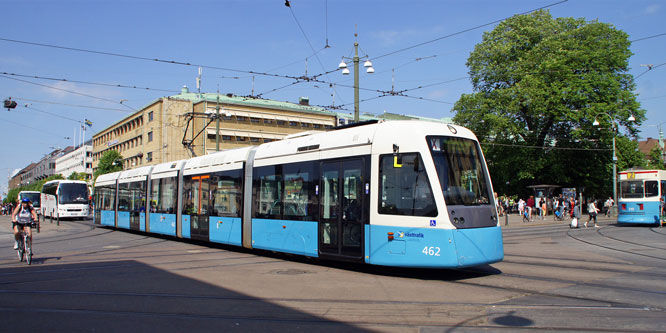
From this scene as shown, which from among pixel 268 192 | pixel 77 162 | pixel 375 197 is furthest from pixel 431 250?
pixel 77 162

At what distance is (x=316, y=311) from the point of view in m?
6.94

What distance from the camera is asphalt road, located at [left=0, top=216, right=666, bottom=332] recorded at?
20.4 feet

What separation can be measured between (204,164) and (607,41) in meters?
34.2

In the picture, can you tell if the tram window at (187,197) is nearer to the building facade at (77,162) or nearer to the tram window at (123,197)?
the tram window at (123,197)

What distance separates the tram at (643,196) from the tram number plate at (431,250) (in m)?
22.1

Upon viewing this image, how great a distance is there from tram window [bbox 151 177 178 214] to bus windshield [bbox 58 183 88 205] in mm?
21742

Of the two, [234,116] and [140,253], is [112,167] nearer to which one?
[234,116]

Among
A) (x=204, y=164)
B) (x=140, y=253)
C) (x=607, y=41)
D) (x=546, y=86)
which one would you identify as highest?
(x=607, y=41)

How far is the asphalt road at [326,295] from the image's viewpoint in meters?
6.21

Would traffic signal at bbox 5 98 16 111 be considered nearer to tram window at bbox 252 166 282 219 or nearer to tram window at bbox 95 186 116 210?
tram window at bbox 95 186 116 210

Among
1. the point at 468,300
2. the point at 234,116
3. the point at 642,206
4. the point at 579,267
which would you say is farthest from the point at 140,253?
the point at 234,116

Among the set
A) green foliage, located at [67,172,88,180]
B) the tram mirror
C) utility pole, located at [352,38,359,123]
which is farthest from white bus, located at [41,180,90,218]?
the tram mirror

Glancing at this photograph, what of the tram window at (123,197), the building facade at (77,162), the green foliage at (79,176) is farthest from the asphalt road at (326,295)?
the building facade at (77,162)

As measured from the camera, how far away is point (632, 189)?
26.8 metres
